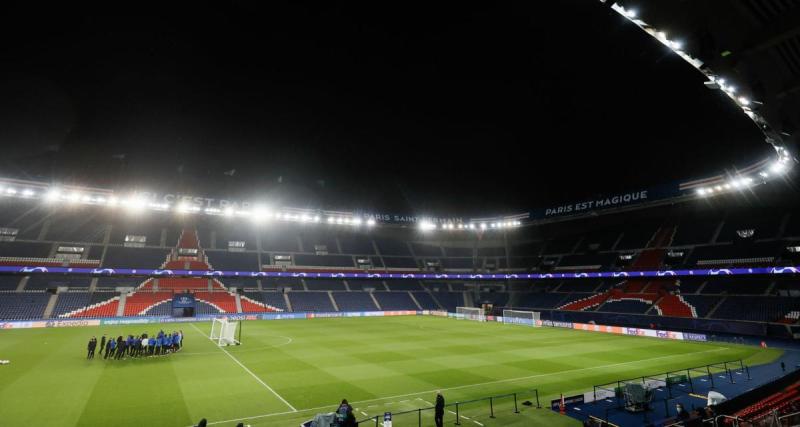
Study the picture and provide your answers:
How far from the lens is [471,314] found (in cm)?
5647

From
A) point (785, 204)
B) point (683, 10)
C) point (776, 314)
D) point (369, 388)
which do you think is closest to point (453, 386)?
point (369, 388)

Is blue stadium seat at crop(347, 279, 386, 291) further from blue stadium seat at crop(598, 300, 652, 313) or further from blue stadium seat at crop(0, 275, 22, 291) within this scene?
blue stadium seat at crop(0, 275, 22, 291)

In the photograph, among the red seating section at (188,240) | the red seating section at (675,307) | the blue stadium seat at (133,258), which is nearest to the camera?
the red seating section at (675,307)

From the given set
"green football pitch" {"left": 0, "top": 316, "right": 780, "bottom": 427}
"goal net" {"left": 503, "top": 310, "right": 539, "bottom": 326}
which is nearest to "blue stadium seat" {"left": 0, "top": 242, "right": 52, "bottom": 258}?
"green football pitch" {"left": 0, "top": 316, "right": 780, "bottom": 427}

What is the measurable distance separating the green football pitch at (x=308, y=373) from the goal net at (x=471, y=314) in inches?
696

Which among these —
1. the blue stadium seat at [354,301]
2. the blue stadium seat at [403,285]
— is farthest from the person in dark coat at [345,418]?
the blue stadium seat at [403,285]

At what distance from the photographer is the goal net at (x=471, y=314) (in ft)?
176

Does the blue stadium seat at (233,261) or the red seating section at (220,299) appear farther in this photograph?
the blue stadium seat at (233,261)

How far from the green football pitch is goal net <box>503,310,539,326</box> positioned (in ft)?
37.3

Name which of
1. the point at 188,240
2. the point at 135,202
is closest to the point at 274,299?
the point at 188,240

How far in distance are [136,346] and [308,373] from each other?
11674mm

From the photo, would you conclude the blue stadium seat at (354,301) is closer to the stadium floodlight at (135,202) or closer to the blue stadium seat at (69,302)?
the stadium floodlight at (135,202)

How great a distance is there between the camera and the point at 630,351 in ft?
95.3

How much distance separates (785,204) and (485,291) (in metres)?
40.3
